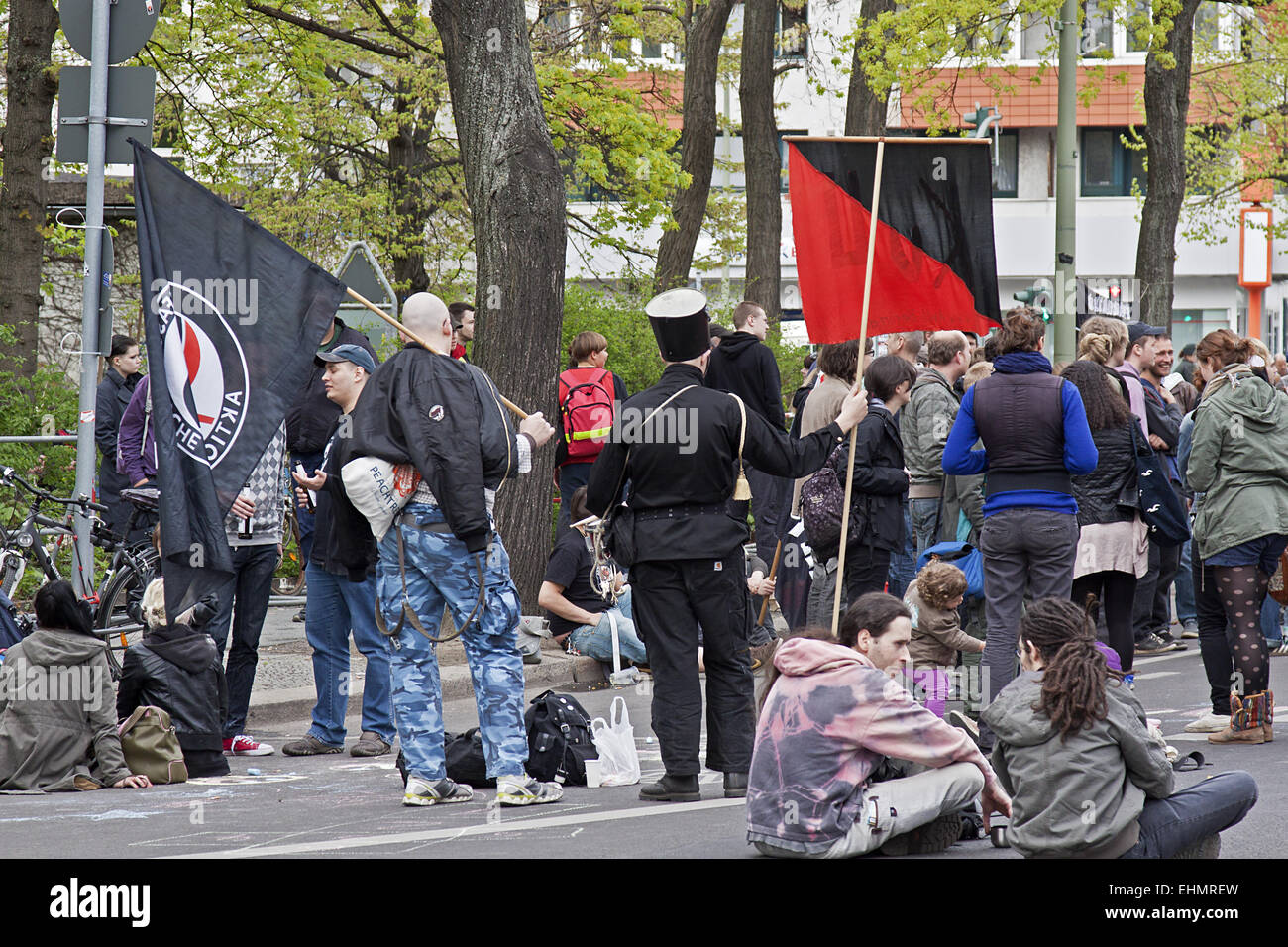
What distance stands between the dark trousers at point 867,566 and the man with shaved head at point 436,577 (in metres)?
2.63

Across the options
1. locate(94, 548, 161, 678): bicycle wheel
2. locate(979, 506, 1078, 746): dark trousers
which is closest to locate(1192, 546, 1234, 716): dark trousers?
locate(979, 506, 1078, 746): dark trousers

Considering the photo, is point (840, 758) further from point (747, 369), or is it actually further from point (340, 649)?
point (747, 369)

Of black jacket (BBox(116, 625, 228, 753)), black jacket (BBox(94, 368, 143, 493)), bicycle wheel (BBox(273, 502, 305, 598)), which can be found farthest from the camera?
bicycle wheel (BBox(273, 502, 305, 598))

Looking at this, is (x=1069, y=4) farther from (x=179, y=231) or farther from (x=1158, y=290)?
(x=179, y=231)

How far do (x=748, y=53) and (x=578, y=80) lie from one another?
2.28 metres

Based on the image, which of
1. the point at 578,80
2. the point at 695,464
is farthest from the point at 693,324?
the point at 578,80

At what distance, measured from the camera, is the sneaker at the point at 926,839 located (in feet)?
18.1

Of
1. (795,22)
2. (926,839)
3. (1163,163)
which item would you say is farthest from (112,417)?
(795,22)

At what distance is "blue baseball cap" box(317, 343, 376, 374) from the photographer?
8539mm

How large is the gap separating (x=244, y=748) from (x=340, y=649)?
0.71 metres

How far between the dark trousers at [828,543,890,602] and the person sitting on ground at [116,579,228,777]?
3.30m

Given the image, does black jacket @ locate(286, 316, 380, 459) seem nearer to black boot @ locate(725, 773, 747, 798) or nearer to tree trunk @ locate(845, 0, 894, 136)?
black boot @ locate(725, 773, 747, 798)

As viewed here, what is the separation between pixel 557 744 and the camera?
25.0ft

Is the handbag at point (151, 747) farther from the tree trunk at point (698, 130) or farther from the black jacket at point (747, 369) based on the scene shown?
the tree trunk at point (698, 130)
